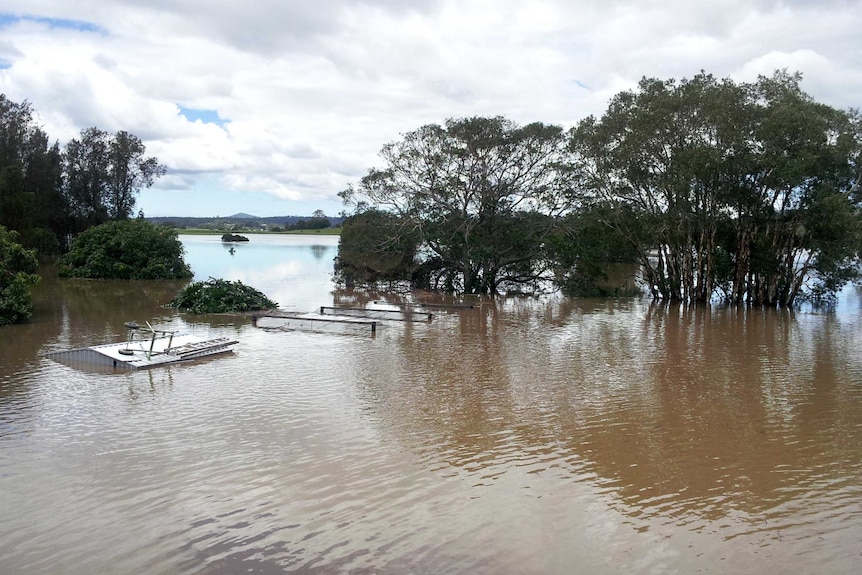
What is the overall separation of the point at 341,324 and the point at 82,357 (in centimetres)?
Answer: 712

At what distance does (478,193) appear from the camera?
2922 centimetres

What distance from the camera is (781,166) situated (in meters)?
21.8

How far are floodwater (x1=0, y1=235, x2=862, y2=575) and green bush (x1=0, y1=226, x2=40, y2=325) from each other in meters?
2.08

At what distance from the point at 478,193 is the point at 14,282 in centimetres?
1842

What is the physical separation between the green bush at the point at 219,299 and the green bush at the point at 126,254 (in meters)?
11.8

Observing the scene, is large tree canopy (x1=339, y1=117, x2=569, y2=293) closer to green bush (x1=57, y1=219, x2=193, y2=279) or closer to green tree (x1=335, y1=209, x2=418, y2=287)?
green tree (x1=335, y1=209, x2=418, y2=287)

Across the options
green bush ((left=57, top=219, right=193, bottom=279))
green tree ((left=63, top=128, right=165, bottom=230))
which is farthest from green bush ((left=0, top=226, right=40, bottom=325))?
green tree ((left=63, top=128, right=165, bottom=230))

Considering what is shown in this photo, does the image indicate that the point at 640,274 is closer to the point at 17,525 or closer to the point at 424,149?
the point at 424,149

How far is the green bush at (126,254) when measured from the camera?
3238 cm

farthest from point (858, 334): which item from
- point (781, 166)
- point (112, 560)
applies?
point (112, 560)

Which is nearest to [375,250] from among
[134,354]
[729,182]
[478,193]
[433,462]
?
[478,193]

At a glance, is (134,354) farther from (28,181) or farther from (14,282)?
(28,181)

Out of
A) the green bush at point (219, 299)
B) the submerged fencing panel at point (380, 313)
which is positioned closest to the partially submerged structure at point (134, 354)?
the green bush at point (219, 299)

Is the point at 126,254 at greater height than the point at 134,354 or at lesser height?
greater
